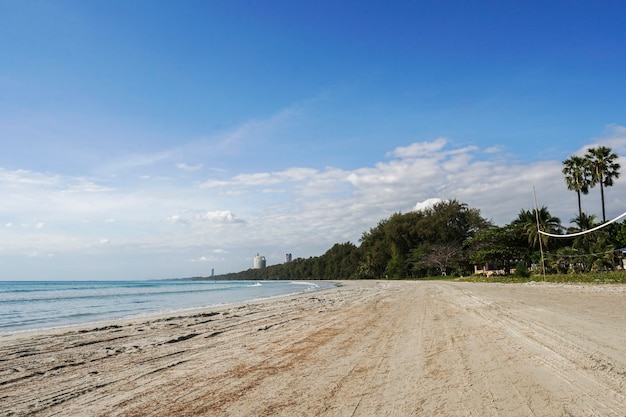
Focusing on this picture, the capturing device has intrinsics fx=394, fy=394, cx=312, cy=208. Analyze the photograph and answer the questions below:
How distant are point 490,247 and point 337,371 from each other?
51.8 meters

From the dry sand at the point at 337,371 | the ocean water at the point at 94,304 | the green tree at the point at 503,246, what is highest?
the green tree at the point at 503,246

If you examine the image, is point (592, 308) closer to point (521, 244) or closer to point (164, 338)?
point (164, 338)

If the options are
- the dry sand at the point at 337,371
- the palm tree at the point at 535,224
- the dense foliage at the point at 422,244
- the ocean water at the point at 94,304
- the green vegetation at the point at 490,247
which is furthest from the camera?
the dense foliage at the point at 422,244

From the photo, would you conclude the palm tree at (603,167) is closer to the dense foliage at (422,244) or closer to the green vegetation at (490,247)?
the green vegetation at (490,247)

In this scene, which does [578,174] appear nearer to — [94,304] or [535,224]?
[535,224]

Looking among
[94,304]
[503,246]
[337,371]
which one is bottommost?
[94,304]

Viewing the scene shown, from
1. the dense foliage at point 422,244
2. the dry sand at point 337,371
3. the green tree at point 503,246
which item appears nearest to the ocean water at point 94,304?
the dry sand at point 337,371

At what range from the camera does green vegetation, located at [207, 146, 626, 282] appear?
37438 mm

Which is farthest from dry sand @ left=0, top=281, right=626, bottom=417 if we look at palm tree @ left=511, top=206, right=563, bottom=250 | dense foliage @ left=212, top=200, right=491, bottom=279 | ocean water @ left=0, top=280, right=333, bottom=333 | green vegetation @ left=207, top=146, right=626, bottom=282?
dense foliage @ left=212, top=200, right=491, bottom=279

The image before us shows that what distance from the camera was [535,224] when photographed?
49281 millimetres

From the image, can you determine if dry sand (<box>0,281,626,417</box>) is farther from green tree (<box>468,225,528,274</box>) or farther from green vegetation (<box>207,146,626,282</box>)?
green tree (<box>468,225,528,274</box>)

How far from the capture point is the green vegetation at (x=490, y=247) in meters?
37.4

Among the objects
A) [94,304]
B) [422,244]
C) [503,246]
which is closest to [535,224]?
[503,246]

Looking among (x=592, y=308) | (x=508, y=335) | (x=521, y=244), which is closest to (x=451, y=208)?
(x=521, y=244)
